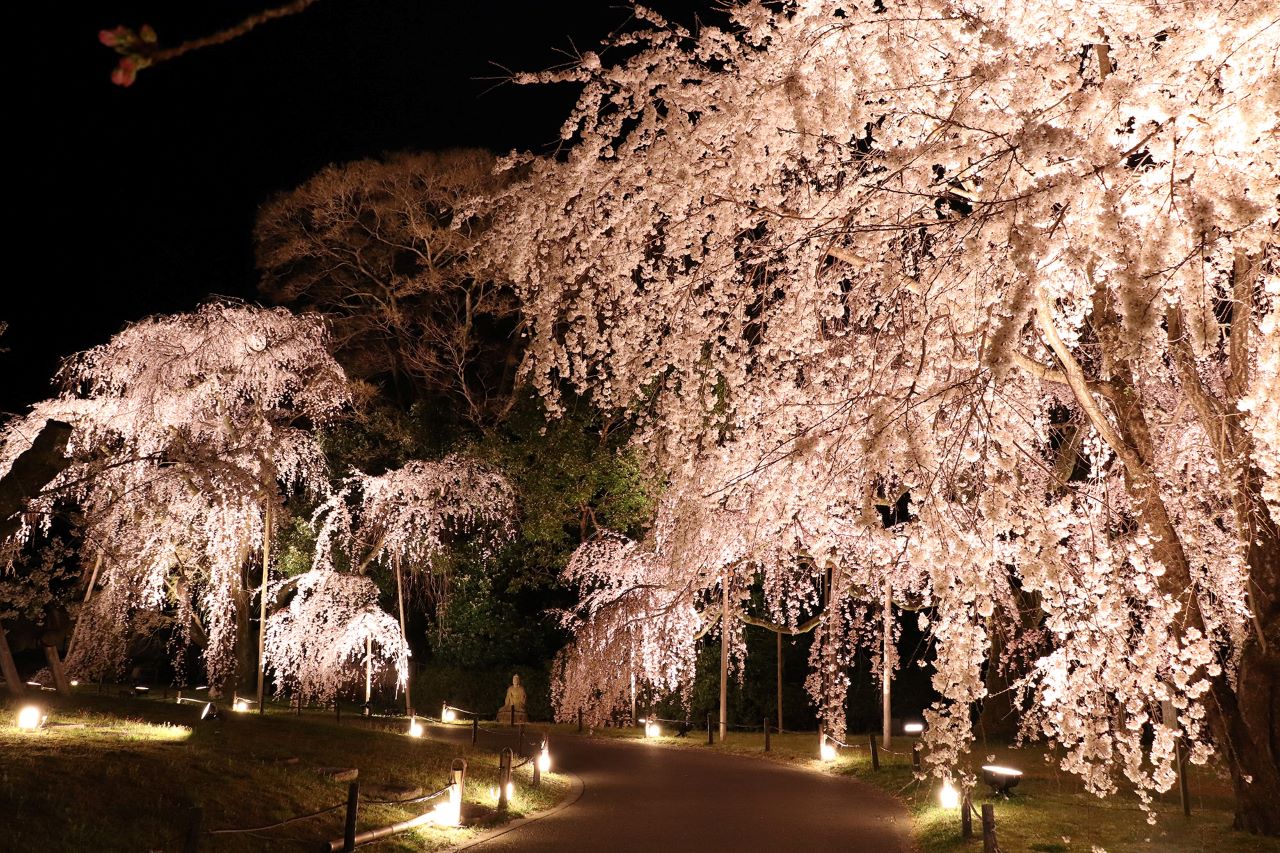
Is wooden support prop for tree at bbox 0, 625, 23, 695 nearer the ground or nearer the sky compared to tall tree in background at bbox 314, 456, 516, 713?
nearer the ground

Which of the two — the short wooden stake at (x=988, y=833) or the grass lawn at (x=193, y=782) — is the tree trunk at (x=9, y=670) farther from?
the short wooden stake at (x=988, y=833)

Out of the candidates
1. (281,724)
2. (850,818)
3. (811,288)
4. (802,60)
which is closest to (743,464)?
(811,288)

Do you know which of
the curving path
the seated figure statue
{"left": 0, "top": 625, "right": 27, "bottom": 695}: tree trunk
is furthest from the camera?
the seated figure statue

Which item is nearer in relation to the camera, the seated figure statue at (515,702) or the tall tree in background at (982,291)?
the tall tree in background at (982,291)

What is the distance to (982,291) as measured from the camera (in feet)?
17.7

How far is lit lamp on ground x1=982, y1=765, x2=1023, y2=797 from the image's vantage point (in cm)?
1132

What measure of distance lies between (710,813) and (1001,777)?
354 centimetres

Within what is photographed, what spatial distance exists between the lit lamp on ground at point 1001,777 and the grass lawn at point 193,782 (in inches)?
215

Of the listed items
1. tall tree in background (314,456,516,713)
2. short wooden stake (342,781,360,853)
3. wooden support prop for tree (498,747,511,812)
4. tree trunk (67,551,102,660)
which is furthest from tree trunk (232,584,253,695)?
short wooden stake (342,781,360,853)

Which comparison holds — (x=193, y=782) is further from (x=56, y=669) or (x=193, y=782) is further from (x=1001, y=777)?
(x=1001, y=777)

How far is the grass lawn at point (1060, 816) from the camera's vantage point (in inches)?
347

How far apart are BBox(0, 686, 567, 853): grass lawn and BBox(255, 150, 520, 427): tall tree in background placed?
39.1ft

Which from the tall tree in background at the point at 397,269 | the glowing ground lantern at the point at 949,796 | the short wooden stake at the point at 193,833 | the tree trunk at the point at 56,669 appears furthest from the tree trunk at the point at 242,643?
the glowing ground lantern at the point at 949,796

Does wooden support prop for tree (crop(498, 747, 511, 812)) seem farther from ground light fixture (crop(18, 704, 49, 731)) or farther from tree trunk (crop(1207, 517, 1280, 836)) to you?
tree trunk (crop(1207, 517, 1280, 836))
